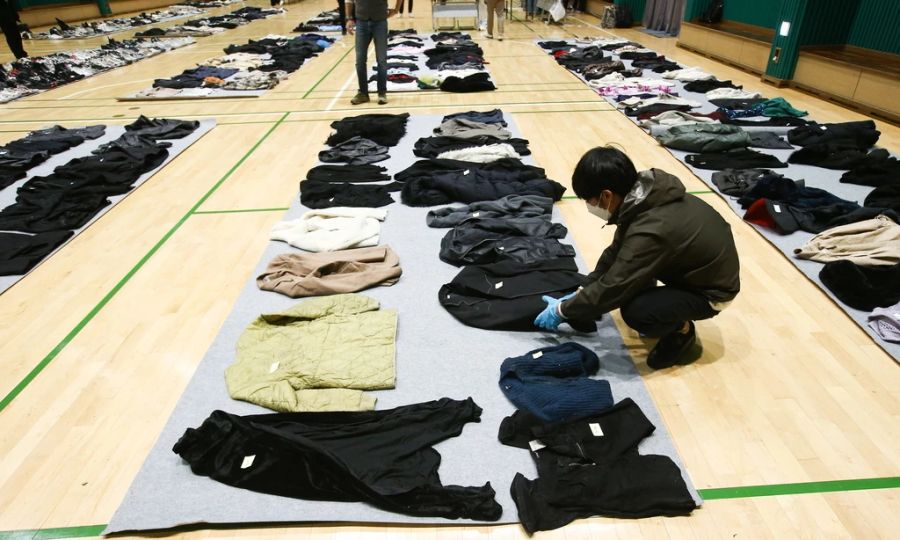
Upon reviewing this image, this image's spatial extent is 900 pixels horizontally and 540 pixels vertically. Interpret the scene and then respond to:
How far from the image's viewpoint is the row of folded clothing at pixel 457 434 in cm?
168

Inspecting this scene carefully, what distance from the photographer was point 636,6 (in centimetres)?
1178

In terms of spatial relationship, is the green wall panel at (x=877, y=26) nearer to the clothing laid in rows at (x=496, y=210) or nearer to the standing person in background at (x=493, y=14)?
the clothing laid in rows at (x=496, y=210)

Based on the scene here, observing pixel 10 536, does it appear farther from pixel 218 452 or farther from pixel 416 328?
pixel 416 328

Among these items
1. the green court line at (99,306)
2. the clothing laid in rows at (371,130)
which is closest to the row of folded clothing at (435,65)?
the clothing laid in rows at (371,130)

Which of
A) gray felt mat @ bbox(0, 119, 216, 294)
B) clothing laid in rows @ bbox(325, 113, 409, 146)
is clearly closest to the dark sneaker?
clothing laid in rows @ bbox(325, 113, 409, 146)

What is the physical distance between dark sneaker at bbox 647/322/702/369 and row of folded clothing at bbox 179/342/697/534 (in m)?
0.32

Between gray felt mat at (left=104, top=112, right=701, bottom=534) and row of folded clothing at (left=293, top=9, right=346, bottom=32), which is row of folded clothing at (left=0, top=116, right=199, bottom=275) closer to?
gray felt mat at (left=104, top=112, right=701, bottom=534)

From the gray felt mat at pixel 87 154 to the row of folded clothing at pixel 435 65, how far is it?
8.17 feet

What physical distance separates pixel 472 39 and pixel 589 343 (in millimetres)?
9520

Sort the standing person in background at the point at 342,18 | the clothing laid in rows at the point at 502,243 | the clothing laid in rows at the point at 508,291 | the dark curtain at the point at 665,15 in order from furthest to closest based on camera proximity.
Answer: the standing person in background at the point at 342,18 → the dark curtain at the point at 665,15 → the clothing laid in rows at the point at 502,243 → the clothing laid in rows at the point at 508,291

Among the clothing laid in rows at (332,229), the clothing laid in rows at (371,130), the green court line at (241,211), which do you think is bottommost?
the green court line at (241,211)

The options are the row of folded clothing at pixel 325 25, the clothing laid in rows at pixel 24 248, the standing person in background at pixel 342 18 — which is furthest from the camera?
the row of folded clothing at pixel 325 25

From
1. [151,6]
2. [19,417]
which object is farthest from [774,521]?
[151,6]

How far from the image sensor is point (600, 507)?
1.65m
